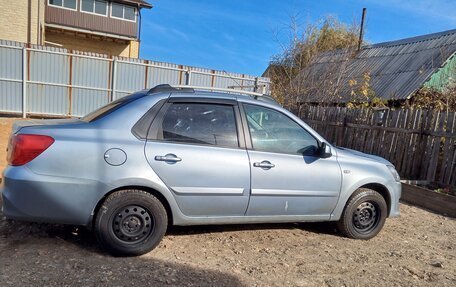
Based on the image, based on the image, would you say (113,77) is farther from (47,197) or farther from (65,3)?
(65,3)

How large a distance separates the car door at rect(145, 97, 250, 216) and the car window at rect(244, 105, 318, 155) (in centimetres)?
19

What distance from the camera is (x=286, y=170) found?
14.2 feet

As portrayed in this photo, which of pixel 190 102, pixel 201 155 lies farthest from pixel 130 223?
pixel 190 102

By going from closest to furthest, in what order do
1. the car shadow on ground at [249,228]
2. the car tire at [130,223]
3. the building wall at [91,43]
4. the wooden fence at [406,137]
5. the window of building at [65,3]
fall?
the car tire at [130,223] < the car shadow on ground at [249,228] < the wooden fence at [406,137] < the window of building at [65,3] < the building wall at [91,43]

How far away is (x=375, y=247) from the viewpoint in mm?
4668

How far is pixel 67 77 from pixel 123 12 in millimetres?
17039

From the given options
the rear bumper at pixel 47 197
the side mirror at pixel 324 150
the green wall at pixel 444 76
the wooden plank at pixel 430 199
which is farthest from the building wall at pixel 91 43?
Result: the side mirror at pixel 324 150

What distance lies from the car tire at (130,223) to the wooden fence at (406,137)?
6.19 metres

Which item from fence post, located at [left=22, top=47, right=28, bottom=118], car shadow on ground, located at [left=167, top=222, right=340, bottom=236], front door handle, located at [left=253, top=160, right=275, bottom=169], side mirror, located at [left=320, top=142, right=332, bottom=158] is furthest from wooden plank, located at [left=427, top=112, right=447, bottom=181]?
fence post, located at [left=22, top=47, right=28, bottom=118]

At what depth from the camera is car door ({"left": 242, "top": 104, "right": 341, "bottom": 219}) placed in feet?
13.9

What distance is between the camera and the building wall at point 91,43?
3019cm

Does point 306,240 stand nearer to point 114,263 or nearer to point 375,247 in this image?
point 375,247

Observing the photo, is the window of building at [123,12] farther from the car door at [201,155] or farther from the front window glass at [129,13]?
the car door at [201,155]

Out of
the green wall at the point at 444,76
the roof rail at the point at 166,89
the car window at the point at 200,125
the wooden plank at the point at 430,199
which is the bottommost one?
the wooden plank at the point at 430,199
